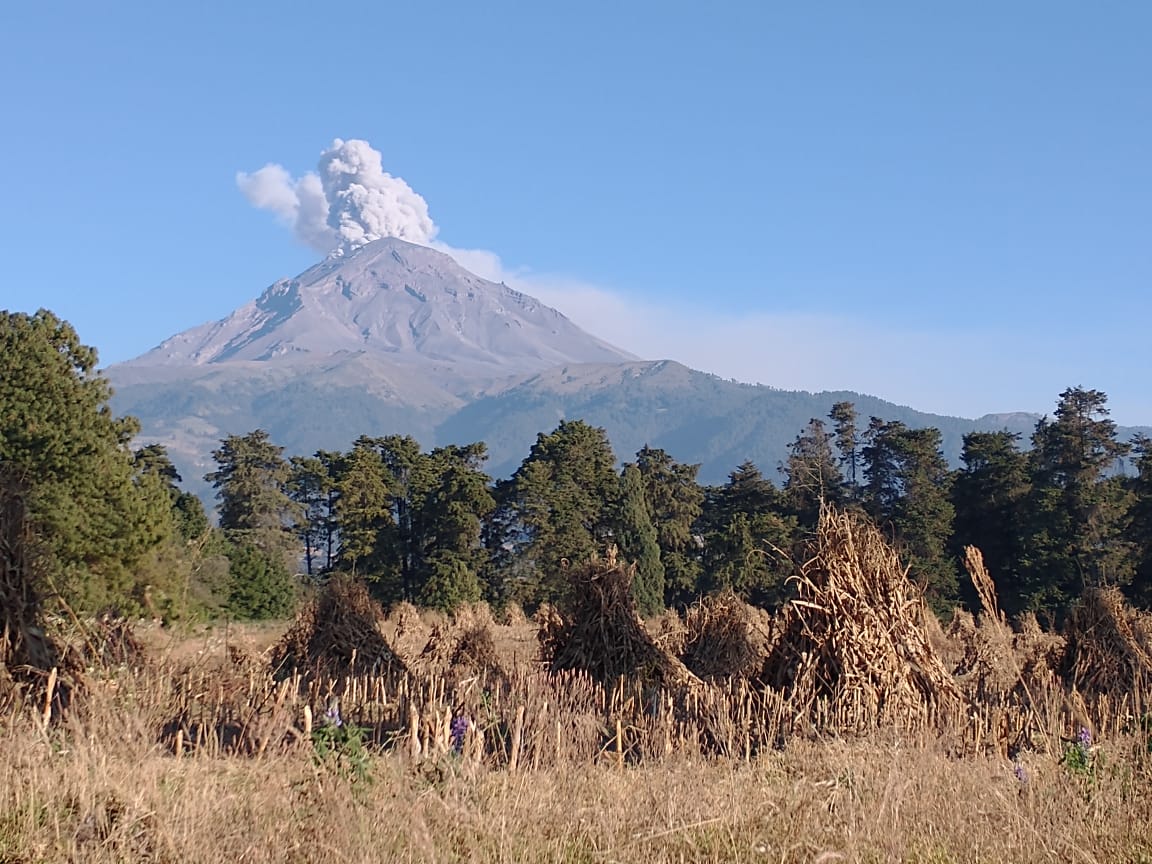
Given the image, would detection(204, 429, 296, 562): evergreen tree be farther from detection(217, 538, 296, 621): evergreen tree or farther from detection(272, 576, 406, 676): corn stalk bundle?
detection(272, 576, 406, 676): corn stalk bundle

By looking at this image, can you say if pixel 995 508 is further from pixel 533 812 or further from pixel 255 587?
pixel 533 812

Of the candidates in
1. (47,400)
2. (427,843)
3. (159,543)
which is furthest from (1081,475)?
(427,843)

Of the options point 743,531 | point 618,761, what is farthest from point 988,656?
point 743,531

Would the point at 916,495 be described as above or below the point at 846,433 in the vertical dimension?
below

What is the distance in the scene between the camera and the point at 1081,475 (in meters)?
36.2

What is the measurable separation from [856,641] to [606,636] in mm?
3962

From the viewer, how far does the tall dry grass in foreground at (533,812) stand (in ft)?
14.0

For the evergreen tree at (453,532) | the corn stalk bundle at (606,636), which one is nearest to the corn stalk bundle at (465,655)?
the corn stalk bundle at (606,636)

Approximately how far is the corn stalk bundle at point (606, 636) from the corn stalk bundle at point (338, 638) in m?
2.02

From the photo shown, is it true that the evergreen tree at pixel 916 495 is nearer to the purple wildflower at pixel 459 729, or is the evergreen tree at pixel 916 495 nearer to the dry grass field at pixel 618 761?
the dry grass field at pixel 618 761

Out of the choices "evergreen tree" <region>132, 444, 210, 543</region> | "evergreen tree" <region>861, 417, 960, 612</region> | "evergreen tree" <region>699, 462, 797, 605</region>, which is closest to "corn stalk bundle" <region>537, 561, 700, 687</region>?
"evergreen tree" <region>861, 417, 960, 612</region>

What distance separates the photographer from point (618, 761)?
249 inches

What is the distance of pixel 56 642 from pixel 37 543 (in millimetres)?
722

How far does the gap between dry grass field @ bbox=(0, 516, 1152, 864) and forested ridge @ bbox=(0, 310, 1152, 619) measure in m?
17.8
